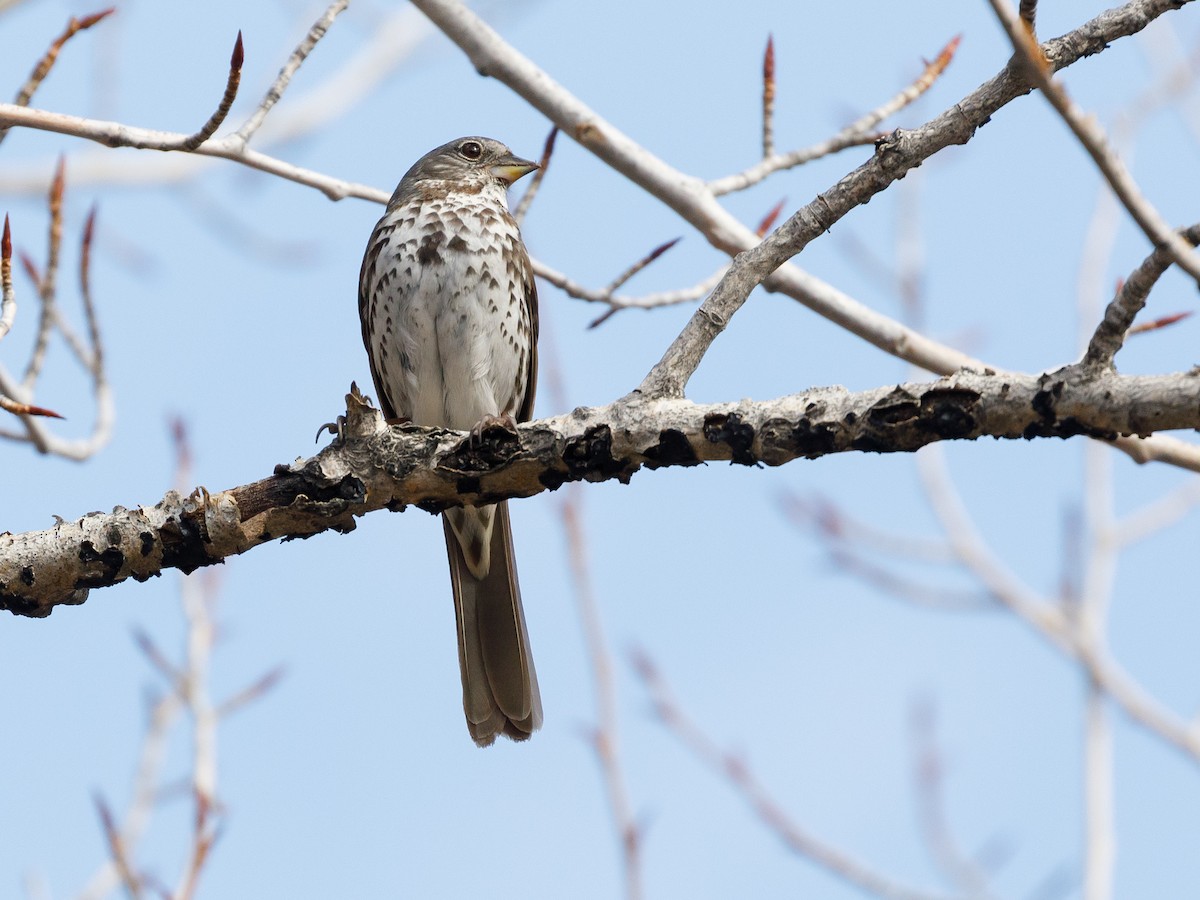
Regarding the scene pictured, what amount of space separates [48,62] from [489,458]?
74.1 inches

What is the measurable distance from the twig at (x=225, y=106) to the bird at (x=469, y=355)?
6.79 feet

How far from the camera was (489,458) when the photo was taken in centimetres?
414

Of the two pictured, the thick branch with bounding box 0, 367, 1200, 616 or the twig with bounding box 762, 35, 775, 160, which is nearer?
the thick branch with bounding box 0, 367, 1200, 616

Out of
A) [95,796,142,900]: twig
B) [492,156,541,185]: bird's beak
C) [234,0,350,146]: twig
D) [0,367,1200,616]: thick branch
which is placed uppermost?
[492,156,541,185]: bird's beak

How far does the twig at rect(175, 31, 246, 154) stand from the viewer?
14.0 ft

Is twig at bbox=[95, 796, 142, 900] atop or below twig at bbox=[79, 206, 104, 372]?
below

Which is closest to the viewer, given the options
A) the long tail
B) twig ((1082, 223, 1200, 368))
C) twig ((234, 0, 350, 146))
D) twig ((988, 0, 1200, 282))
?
twig ((988, 0, 1200, 282))

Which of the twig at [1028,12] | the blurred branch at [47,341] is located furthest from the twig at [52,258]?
the twig at [1028,12]

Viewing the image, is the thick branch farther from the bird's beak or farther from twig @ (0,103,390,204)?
the bird's beak

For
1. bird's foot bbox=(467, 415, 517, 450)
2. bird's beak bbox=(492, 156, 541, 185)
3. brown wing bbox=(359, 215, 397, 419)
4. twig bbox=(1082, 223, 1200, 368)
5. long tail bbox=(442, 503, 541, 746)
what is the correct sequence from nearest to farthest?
twig bbox=(1082, 223, 1200, 368), bird's foot bbox=(467, 415, 517, 450), long tail bbox=(442, 503, 541, 746), brown wing bbox=(359, 215, 397, 419), bird's beak bbox=(492, 156, 541, 185)

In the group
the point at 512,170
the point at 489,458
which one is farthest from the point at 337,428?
the point at 512,170

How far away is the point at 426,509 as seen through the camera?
4.45 metres

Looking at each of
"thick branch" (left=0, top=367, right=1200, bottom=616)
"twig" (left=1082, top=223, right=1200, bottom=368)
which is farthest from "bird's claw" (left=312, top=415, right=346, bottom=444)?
"twig" (left=1082, top=223, right=1200, bottom=368)

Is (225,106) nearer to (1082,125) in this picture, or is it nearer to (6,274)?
(6,274)
